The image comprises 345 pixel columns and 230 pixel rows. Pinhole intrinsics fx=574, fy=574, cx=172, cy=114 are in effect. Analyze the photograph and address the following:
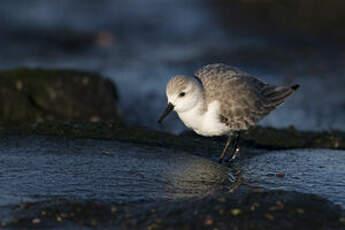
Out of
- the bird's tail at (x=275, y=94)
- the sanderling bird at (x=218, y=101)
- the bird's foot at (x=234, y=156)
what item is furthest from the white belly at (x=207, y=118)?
the bird's tail at (x=275, y=94)

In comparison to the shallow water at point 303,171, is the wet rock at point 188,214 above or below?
below

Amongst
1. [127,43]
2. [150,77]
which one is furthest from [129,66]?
[127,43]

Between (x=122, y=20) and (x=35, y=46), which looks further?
(x=122, y=20)

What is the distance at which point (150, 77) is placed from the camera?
14648 millimetres

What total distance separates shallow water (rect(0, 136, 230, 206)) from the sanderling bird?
52cm

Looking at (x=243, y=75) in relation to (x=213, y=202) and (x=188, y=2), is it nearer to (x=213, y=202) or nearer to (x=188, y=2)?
(x=213, y=202)

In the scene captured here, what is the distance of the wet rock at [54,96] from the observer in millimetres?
11172

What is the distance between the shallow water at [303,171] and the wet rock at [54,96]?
4.43 meters

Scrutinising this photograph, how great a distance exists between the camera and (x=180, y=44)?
1800cm

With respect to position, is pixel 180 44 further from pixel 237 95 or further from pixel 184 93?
pixel 184 93

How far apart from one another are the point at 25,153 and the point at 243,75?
114 inches

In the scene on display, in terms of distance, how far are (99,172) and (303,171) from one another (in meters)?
2.42

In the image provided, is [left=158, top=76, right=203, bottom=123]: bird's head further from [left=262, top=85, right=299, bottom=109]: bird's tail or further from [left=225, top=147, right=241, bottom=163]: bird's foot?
[left=262, top=85, right=299, bottom=109]: bird's tail

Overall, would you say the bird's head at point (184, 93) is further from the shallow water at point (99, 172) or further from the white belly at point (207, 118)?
the shallow water at point (99, 172)
